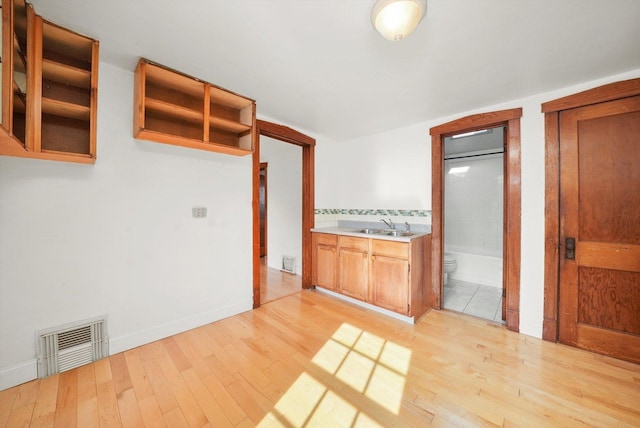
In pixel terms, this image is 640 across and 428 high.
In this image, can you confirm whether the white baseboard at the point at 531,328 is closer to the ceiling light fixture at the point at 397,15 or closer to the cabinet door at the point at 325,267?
the cabinet door at the point at 325,267

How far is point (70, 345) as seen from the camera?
5.70ft

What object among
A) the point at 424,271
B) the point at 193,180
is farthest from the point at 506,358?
the point at 193,180

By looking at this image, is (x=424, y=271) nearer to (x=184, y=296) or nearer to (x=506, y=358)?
(x=506, y=358)

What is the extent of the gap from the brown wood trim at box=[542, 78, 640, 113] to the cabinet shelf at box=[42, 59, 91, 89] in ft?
12.2

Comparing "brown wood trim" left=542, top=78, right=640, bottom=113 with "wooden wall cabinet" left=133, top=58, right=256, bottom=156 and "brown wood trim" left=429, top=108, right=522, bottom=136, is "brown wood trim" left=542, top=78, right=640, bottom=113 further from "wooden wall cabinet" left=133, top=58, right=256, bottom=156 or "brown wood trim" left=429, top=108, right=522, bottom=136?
"wooden wall cabinet" left=133, top=58, right=256, bottom=156

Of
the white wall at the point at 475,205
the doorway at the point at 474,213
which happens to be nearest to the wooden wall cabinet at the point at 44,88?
the doorway at the point at 474,213

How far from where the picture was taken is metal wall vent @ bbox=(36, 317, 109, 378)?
1.65 metres

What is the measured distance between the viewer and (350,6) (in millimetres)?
1286

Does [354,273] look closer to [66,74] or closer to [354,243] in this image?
[354,243]

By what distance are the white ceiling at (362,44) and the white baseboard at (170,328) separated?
7.30 feet

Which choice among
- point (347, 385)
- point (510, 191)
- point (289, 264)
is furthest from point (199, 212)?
point (510, 191)

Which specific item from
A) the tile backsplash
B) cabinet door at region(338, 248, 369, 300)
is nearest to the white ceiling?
the tile backsplash

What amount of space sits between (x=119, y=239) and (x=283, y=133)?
2059mm

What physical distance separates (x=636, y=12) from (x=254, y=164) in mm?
2940
